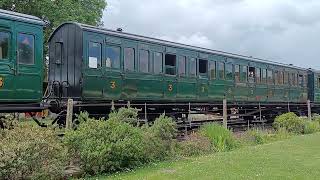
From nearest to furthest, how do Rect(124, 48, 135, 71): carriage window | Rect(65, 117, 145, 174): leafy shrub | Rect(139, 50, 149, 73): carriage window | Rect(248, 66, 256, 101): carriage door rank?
Rect(65, 117, 145, 174): leafy shrub < Rect(124, 48, 135, 71): carriage window < Rect(139, 50, 149, 73): carriage window < Rect(248, 66, 256, 101): carriage door

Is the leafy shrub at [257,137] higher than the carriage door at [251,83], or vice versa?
the carriage door at [251,83]

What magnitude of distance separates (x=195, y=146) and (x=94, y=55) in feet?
14.8

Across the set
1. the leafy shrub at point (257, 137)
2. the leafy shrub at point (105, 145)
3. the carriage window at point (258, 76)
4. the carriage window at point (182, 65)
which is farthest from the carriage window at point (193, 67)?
the leafy shrub at point (105, 145)

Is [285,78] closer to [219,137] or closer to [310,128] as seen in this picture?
[310,128]

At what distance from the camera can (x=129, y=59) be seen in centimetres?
1711

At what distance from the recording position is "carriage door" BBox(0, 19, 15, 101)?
11.8 meters

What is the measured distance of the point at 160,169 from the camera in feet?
35.9

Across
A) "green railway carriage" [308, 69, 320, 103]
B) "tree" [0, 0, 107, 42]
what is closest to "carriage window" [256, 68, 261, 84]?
"green railway carriage" [308, 69, 320, 103]

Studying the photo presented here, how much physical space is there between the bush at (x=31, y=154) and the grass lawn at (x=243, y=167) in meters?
1.21

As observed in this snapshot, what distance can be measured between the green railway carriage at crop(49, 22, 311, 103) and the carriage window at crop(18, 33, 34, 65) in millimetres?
2674

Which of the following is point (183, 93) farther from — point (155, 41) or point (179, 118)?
point (155, 41)

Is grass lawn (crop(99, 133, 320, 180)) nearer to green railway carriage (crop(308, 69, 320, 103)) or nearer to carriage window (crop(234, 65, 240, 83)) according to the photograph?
carriage window (crop(234, 65, 240, 83))

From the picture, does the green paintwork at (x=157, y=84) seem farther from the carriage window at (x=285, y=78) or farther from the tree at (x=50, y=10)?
the tree at (x=50, y=10)

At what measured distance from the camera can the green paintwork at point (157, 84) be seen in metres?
15.6
